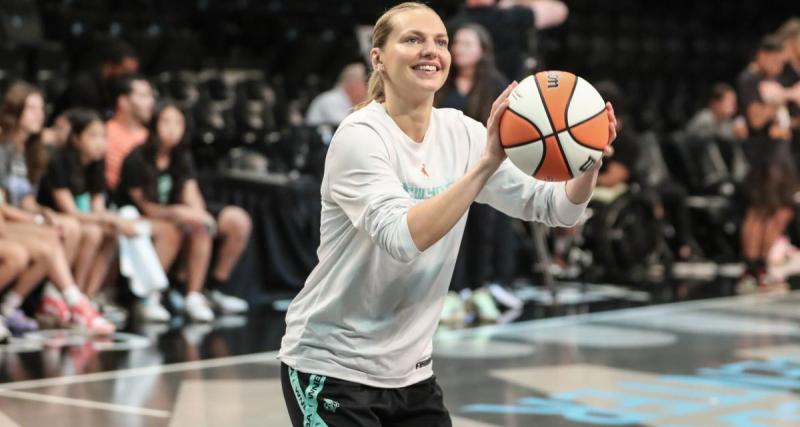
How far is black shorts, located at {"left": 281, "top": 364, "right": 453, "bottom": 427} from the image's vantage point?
2.87 meters

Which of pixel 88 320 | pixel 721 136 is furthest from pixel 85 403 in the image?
pixel 721 136

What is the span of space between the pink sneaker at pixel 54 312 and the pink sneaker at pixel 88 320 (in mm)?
64

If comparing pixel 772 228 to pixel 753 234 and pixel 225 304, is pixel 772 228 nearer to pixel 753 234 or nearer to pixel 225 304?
pixel 753 234

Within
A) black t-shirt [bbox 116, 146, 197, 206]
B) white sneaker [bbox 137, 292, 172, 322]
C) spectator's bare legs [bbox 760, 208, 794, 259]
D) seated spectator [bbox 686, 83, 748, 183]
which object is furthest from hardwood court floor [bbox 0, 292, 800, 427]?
seated spectator [bbox 686, 83, 748, 183]

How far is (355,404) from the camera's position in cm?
287

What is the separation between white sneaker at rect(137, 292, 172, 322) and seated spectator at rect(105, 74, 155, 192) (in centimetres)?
78

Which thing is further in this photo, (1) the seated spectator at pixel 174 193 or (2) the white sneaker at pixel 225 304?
(2) the white sneaker at pixel 225 304

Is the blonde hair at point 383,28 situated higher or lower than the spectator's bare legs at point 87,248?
higher

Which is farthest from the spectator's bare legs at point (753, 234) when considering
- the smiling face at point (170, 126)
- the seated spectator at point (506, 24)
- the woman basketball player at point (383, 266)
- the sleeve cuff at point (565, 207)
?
the woman basketball player at point (383, 266)

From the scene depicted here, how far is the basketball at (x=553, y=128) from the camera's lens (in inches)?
109

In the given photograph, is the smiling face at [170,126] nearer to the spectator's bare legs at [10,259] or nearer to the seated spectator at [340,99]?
the spectator's bare legs at [10,259]

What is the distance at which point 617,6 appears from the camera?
1555cm

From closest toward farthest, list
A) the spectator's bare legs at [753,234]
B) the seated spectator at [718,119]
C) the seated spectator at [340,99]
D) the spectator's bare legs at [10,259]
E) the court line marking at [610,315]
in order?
the spectator's bare legs at [10,259]
the court line marking at [610,315]
the seated spectator at [340,99]
the spectator's bare legs at [753,234]
the seated spectator at [718,119]

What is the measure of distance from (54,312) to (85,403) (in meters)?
2.00
